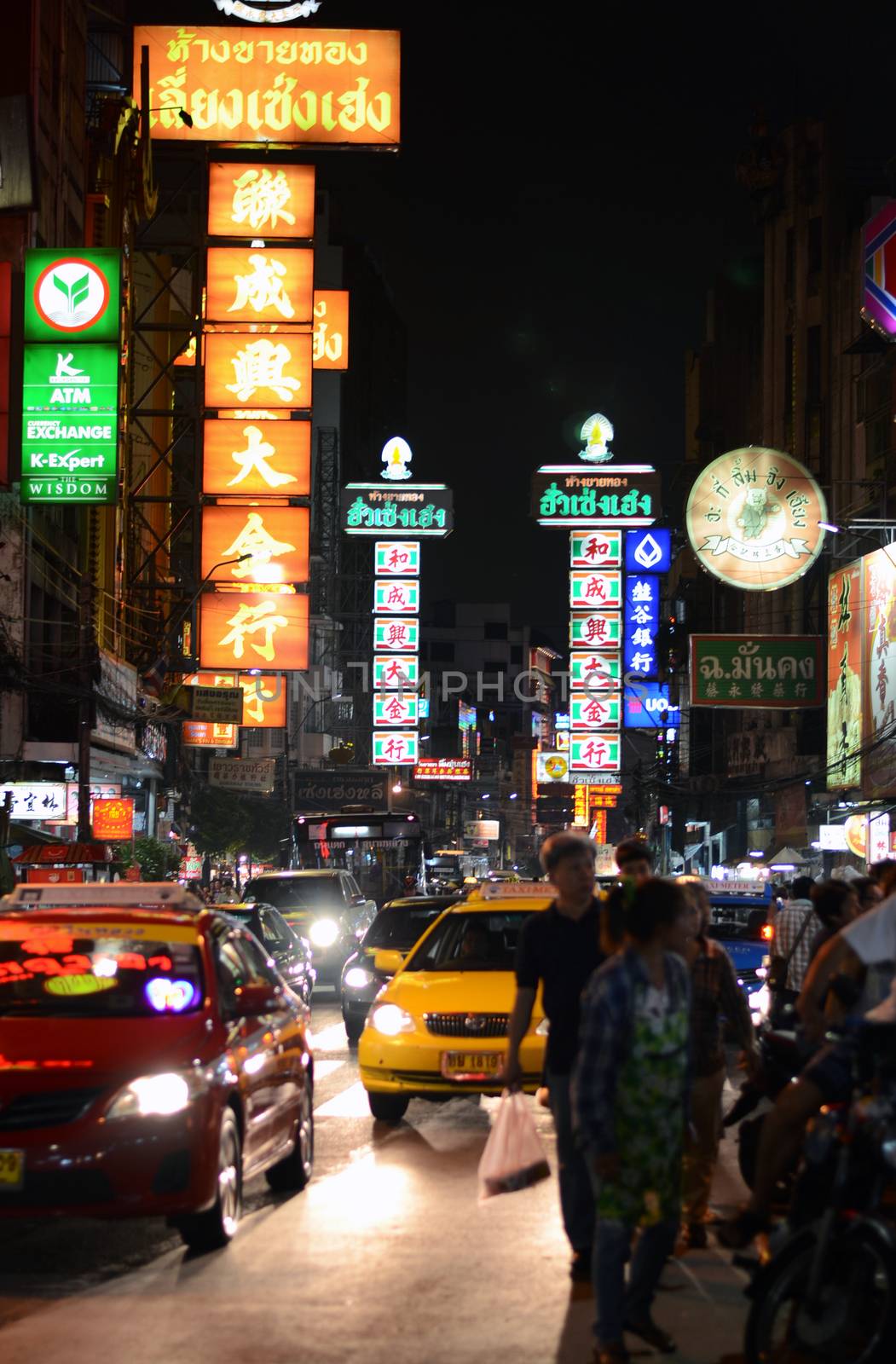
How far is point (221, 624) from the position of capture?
1412 inches

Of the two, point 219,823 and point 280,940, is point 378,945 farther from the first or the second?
point 219,823

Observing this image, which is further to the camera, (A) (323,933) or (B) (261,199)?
(B) (261,199)

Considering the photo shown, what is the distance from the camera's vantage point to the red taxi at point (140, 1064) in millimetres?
8062

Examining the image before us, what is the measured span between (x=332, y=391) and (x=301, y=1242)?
328 ft

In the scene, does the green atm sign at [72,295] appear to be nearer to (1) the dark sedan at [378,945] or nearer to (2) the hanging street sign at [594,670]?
(1) the dark sedan at [378,945]

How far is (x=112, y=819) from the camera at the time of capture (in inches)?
1383

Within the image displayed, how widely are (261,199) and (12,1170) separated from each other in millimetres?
30905

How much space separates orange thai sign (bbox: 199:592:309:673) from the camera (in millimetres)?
35625

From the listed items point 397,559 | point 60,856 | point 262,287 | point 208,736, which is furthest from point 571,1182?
point 397,559

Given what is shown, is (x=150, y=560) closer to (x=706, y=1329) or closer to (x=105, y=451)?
(x=105, y=451)

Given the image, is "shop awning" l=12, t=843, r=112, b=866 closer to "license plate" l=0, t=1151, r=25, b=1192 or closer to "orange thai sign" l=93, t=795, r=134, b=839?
"orange thai sign" l=93, t=795, r=134, b=839

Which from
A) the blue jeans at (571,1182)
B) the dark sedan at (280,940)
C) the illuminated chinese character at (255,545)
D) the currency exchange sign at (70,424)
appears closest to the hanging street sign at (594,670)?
the illuminated chinese character at (255,545)

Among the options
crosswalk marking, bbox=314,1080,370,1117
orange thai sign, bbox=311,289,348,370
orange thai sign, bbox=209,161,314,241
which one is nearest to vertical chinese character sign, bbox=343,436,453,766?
orange thai sign, bbox=311,289,348,370

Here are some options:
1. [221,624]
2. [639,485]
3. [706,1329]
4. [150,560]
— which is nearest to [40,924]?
[706,1329]
